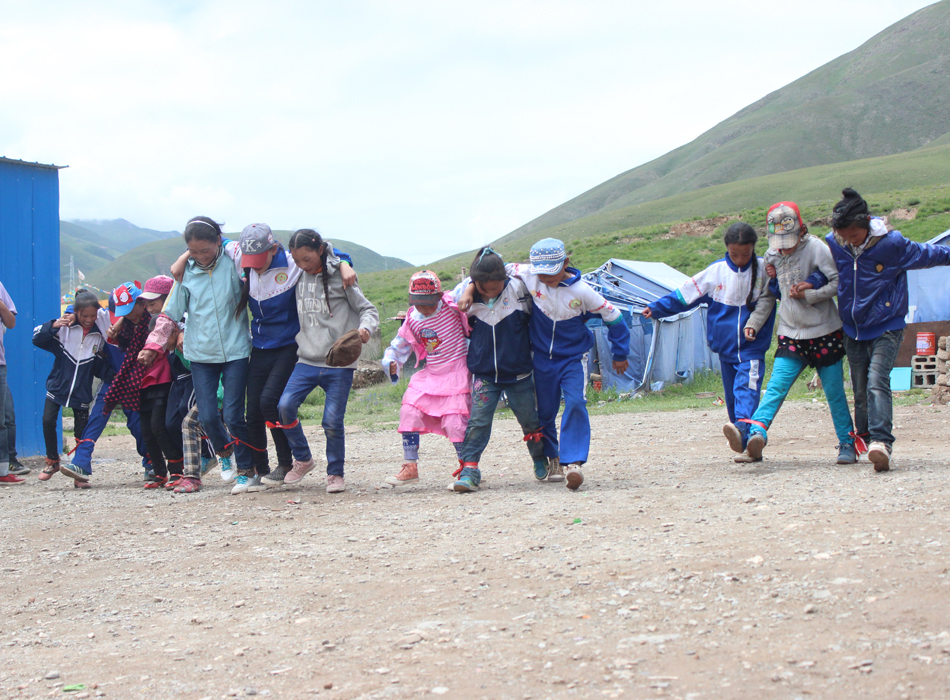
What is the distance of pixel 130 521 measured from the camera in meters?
5.92

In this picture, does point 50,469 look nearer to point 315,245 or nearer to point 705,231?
point 315,245

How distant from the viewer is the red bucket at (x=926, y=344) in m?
15.3

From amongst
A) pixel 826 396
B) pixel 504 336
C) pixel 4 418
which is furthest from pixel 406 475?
pixel 4 418

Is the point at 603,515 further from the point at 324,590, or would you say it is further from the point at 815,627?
the point at 815,627

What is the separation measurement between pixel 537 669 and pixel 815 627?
36.0 inches

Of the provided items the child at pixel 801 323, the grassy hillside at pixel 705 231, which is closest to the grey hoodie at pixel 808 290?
the child at pixel 801 323

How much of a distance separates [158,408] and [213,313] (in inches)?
51.2

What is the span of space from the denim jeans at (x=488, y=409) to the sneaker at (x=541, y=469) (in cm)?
28

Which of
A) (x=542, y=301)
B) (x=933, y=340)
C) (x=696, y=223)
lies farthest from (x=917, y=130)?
(x=542, y=301)

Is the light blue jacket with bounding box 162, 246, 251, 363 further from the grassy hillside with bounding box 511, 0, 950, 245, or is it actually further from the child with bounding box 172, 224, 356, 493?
the grassy hillside with bounding box 511, 0, 950, 245

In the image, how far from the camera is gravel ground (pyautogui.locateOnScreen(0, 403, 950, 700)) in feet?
9.14

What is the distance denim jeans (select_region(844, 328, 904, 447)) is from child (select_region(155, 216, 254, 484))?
170 inches

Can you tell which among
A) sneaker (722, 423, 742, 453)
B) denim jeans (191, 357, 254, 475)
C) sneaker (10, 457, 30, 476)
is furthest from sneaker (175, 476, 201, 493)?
sneaker (722, 423, 742, 453)

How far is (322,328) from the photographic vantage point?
Answer: 658 centimetres
